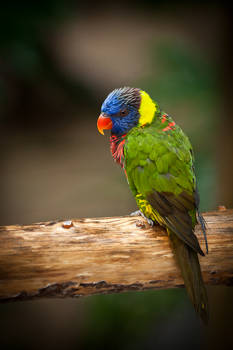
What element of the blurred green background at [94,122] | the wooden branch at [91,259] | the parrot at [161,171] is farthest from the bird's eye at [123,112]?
the blurred green background at [94,122]

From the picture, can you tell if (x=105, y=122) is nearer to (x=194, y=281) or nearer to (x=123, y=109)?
(x=123, y=109)

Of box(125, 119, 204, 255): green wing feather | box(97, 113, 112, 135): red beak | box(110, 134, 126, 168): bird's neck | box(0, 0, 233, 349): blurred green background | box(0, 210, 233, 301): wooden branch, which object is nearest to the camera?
box(0, 210, 233, 301): wooden branch

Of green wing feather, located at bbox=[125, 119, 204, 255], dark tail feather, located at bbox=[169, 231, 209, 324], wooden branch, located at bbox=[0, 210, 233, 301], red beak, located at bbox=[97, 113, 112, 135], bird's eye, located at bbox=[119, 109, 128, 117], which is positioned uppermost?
bird's eye, located at bbox=[119, 109, 128, 117]

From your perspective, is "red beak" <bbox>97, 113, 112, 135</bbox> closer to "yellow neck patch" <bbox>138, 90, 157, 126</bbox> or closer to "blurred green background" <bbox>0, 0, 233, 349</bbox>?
"yellow neck patch" <bbox>138, 90, 157, 126</bbox>

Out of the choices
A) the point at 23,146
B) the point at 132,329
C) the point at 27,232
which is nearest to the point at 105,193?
the point at 23,146

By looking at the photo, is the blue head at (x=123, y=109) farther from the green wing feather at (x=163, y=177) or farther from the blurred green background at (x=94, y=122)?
the blurred green background at (x=94, y=122)

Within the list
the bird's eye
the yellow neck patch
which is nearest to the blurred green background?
the yellow neck patch

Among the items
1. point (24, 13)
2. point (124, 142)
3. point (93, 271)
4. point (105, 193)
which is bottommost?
point (105, 193)

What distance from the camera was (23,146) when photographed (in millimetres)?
4535

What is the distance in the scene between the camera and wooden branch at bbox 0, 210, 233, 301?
1.44 meters

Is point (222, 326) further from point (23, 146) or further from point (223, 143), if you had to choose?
point (23, 146)

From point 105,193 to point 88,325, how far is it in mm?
1976

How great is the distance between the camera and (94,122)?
15.5 feet

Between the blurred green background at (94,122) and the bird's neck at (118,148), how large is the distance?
2.96ft
